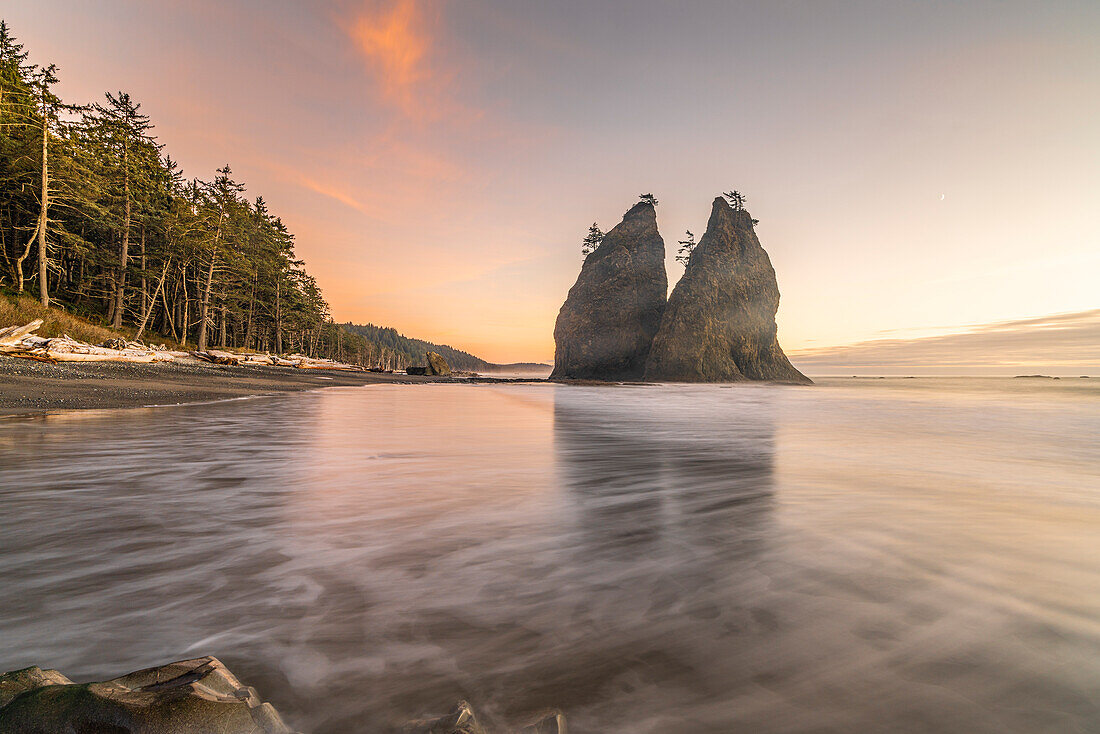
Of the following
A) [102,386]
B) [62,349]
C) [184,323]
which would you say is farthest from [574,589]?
[184,323]

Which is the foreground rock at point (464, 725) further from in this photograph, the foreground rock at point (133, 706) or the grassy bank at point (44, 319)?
the grassy bank at point (44, 319)

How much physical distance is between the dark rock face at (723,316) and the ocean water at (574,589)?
2452 inches

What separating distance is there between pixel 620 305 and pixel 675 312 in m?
10.0

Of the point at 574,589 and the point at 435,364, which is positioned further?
the point at 435,364

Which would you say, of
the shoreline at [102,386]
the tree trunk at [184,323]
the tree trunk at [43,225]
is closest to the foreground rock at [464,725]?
the shoreline at [102,386]

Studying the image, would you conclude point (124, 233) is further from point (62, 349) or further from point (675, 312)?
point (675, 312)

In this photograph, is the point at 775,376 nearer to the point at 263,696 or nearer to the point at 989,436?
the point at 989,436

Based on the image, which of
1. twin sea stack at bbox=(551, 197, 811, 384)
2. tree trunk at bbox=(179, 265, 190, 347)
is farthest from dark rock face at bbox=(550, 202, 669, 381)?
tree trunk at bbox=(179, 265, 190, 347)

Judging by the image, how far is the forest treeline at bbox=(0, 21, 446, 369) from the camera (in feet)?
83.1

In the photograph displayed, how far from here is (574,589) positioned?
2475mm

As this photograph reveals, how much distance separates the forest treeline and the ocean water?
2975cm

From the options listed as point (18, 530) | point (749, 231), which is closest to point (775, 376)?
point (749, 231)

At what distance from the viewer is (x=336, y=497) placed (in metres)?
4.45

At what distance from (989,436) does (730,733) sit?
13630 millimetres
